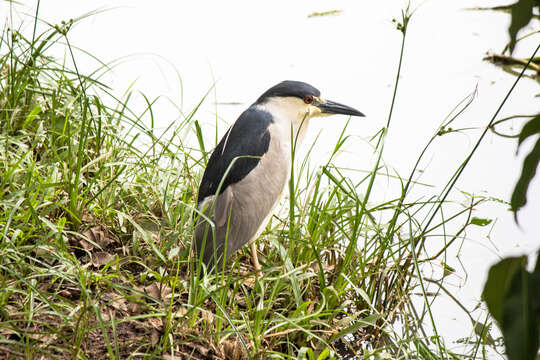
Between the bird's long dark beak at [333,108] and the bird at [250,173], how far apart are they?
0.29 feet

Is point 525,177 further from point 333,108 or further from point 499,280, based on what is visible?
point 333,108

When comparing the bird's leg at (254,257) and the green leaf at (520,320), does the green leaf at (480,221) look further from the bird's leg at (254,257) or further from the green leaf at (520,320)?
the green leaf at (520,320)

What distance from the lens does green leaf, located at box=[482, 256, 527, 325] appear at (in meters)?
0.74

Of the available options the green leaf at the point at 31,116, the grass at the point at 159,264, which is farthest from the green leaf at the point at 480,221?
the green leaf at the point at 31,116

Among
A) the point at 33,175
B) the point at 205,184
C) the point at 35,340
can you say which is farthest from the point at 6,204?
the point at 205,184

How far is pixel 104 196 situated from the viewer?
2.77 m

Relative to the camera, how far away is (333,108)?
3.07 metres

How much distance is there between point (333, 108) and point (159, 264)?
1.27 m

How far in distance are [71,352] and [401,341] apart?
4.06 feet

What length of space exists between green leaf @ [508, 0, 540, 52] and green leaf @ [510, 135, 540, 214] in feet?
0.47

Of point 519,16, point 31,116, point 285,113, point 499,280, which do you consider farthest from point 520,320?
point 31,116

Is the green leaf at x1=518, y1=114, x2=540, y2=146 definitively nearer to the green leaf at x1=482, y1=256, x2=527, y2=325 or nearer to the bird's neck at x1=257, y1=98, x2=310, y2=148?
the green leaf at x1=482, y1=256, x2=527, y2=325

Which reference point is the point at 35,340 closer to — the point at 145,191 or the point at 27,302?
the point at 27,302

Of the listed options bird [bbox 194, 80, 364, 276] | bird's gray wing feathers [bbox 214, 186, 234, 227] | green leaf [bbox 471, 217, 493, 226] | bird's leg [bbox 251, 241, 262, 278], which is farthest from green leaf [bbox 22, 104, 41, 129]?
green leaf [bbox 471, 217, 493, 226]
